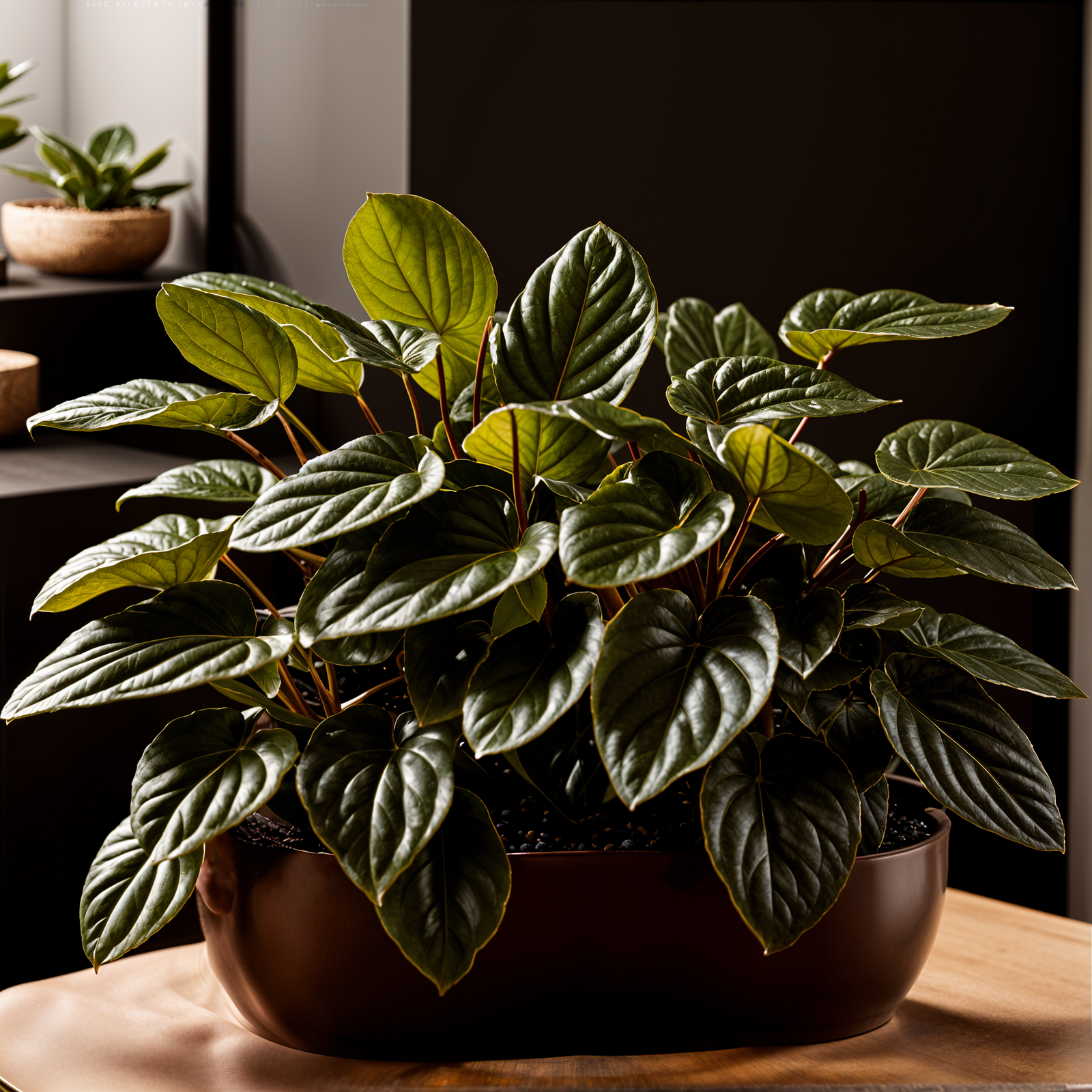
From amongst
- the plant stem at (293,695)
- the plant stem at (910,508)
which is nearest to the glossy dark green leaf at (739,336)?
the plant stem at (910,508)

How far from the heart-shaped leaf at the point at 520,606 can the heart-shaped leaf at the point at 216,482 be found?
0.82 feet

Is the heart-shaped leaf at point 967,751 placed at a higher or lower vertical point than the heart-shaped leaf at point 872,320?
lower

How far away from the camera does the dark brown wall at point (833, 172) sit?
144cm

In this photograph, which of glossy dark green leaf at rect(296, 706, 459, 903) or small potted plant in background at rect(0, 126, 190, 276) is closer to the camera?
glossy dark green leaf at rect(296, 706, 459, 903)

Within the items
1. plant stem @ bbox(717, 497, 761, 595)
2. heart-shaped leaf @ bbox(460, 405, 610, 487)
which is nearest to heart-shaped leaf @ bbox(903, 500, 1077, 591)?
plant stem @ bbox(717, 497, 761, 595)

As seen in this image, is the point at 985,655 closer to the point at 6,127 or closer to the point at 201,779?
the point at 201,779

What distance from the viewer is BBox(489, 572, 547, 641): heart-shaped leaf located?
2.53 ft

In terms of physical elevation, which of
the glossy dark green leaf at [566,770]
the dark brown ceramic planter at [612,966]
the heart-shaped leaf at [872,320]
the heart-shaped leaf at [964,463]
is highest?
the heart-shaped leaf at [872,320]

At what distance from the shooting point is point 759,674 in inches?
27.4

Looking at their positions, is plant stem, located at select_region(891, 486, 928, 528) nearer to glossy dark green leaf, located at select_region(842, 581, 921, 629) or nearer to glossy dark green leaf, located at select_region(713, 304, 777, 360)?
glossy dark green leaf, located at select_region(842, 581, 921, 629)

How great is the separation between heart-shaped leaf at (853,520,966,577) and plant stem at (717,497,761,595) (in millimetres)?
77

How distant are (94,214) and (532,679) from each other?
1.11m

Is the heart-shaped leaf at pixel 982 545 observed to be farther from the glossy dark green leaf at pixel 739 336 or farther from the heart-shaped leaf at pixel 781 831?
the glossy dark green leaf at pixel 739 336

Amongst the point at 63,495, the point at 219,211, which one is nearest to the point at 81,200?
the point at 219,211
